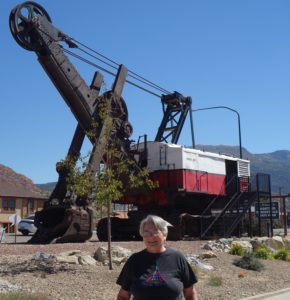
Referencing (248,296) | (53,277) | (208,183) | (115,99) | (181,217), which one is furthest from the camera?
(208,183)

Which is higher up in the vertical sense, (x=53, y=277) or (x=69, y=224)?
(x=69, y=224)

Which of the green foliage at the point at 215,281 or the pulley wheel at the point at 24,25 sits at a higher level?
the pulley wheel at the point at 24,25

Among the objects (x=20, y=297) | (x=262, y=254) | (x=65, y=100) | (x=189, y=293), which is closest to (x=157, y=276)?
(x=189, y=293)

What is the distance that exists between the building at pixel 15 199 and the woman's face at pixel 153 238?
162 feet

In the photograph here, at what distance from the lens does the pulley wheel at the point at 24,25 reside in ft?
Answer: 61.3

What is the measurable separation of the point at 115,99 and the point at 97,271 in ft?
32.3

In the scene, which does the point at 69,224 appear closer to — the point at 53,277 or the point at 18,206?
the point at 53,277

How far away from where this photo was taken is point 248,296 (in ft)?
40.0

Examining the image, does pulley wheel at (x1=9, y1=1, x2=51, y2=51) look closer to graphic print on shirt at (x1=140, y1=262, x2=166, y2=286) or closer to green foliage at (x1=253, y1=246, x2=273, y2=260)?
green foliage at (x1=253, y1=246, x2=273, y2=260)

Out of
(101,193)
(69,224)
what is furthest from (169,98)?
(101,193)

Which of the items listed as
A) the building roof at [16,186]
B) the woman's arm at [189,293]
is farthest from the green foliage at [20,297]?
the building roof at [16,186]

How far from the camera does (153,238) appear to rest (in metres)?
4.64

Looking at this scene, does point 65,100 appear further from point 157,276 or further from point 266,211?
point 157,276

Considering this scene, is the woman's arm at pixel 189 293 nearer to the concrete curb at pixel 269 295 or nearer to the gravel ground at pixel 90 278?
the gravel ground at pixel 90 278
